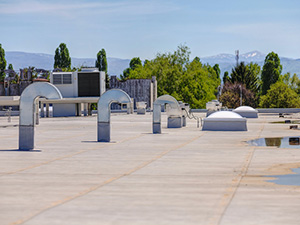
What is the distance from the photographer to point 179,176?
15.3m

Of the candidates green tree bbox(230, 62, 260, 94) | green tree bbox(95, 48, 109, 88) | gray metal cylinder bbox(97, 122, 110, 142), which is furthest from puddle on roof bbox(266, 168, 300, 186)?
green tree bbox(95, 48, 109, 88)

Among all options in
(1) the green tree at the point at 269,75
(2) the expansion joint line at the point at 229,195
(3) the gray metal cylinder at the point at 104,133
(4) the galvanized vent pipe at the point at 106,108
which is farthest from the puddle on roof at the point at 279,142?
(1) the green tree at the point at 269,75

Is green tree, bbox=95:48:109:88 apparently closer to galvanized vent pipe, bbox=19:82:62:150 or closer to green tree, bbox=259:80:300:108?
green tree, bbox=259:80:300:108

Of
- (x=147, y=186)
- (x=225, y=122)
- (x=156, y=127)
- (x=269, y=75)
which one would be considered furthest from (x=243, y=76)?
(x=147, y=186)

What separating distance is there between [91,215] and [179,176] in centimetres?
549

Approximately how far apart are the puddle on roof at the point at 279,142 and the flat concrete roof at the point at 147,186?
2057 mm

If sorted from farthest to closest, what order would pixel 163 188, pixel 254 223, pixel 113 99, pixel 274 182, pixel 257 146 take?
1. pixel 113 99
2. pixel 257 146
3. pixel 274 182
4. pixel 163 188
5. pixel 254 223

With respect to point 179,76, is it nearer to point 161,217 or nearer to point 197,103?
point 197,103

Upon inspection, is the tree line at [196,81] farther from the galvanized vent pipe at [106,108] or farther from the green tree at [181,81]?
the galvanized vent pipe at [106,108]

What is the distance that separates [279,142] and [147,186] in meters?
15.1

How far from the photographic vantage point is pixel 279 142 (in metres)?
27.5

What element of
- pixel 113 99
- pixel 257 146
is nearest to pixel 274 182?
pixel 257 146

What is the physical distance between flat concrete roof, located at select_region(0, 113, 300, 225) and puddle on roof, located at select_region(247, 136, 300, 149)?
206 cm

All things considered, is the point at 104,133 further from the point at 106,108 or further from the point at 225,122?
the point at 225,122
